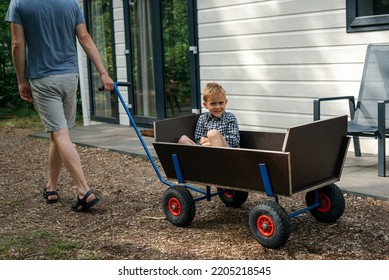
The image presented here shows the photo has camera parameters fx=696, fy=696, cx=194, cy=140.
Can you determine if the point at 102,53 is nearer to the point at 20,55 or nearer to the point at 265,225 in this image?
the point at 20,55

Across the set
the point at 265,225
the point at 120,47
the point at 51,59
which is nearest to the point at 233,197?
the point at 265,225

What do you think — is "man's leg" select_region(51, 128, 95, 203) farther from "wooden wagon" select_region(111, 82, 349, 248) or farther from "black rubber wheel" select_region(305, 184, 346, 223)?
"black rubber wheel" select_region(305, 184, 346, 223)

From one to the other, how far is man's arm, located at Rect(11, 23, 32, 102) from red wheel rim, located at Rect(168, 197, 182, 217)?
1366 mm

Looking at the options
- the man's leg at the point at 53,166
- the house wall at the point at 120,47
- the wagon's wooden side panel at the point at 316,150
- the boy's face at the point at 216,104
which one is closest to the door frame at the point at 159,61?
the house wall at the point at 120,47

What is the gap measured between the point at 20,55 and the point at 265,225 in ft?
7.20

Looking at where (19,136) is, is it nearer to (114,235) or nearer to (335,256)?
(114,235)

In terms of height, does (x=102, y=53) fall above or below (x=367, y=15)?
below

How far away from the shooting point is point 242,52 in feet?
26.0

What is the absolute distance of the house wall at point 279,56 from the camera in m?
6.76

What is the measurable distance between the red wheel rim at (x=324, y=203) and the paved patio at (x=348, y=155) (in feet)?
2.44

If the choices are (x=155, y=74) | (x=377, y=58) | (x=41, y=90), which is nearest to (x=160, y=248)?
(x=41, y=90)

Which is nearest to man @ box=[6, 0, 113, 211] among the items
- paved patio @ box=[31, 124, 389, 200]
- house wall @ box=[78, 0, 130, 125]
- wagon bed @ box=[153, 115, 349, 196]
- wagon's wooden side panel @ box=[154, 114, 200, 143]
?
Answer: wagon's wooden side panel @ box=[154, 114, 200, 143]

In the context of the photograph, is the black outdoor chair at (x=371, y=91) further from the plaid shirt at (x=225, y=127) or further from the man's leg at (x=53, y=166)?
the man's leg at (x=53, y=166)

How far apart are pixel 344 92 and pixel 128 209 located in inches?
109
